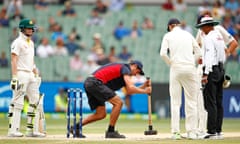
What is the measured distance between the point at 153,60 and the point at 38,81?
44.3 feet

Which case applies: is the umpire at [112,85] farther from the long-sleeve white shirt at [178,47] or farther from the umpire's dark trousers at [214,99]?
the umpire's dark trousers at [214,99]

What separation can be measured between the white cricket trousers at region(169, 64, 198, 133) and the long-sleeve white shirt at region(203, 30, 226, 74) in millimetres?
315

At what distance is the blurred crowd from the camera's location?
28703 millimetres

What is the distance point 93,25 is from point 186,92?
1538 centimetres

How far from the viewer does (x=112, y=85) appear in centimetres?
1590

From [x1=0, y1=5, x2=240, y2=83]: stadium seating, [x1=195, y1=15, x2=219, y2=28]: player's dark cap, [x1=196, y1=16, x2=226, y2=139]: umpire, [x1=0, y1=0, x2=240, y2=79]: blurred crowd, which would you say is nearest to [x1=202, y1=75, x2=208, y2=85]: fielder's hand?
[x1=196, y1=16, x2=226, y2=139]: umpire

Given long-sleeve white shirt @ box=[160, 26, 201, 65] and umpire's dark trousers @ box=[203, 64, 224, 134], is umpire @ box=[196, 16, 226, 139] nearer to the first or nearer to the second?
umpire's dark trousers @ box=[203, 64, 224, 134]

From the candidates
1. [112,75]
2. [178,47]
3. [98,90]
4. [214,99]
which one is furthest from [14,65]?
[214,99]

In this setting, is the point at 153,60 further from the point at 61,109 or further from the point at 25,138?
the point at 25,138

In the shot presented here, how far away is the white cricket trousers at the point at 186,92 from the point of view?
15.4 m

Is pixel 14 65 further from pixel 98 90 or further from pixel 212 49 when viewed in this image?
pixel 212 49

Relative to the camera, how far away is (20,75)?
15.8 meters

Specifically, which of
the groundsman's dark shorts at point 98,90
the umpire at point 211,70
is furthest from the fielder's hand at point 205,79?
the groundsman's dark shorts at point 98,90

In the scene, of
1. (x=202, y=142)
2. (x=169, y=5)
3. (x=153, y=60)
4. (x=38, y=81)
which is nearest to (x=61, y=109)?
(x=153, y=60)
